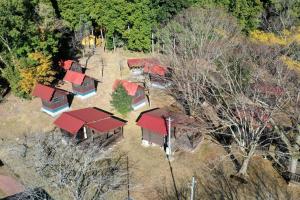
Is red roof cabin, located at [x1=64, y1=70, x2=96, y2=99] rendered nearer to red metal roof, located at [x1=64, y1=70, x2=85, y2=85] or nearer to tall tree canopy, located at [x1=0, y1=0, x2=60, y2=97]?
red metal roof, located at [x1=64, y1=70, x2=85, y2=85]

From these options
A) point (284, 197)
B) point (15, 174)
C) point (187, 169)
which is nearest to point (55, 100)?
point (15, 174)

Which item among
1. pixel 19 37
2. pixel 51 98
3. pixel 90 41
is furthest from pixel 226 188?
pixel 90 41

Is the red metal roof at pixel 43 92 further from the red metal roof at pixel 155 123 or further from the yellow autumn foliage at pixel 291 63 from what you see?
the yellow autumn foliage at pixel 291 63

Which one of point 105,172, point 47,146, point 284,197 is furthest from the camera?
point 47,146

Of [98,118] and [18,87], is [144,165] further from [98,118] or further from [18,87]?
[18,87]

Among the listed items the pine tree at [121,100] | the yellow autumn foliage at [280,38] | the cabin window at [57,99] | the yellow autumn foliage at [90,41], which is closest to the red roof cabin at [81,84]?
Answer: the cabin window at [57,99]

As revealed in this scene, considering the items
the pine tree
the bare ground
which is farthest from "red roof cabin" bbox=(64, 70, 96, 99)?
the pine tree

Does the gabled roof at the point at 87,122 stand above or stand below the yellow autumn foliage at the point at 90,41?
below

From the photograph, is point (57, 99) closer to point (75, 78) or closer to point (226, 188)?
point (75, 78)
